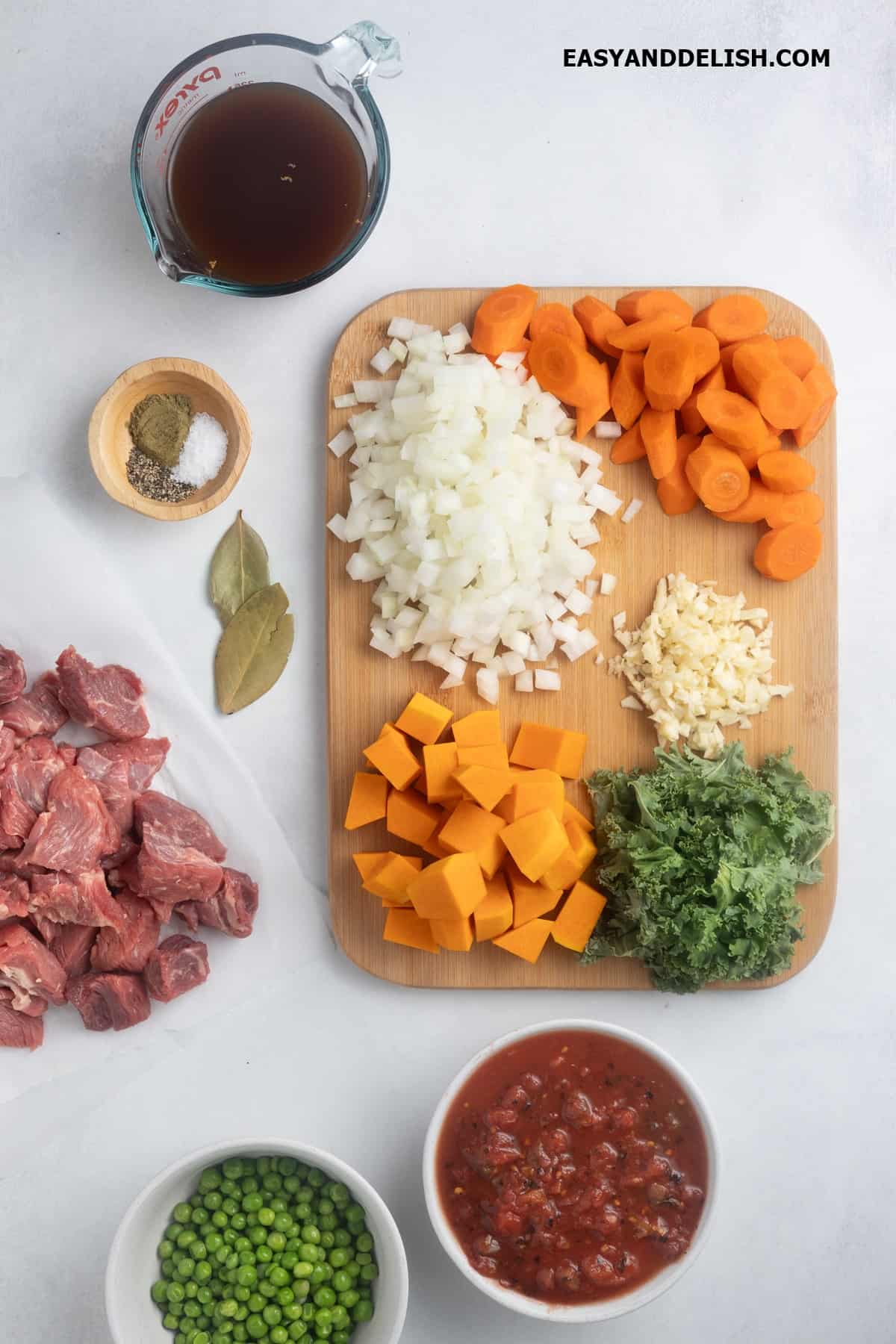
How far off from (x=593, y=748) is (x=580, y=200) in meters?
1.47

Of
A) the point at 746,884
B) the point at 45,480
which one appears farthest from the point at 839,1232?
the point at 45,480

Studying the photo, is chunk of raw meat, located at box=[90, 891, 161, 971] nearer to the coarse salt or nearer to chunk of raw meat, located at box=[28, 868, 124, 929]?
chunk of raw meat, located at box=[28, 868, 124, 929]

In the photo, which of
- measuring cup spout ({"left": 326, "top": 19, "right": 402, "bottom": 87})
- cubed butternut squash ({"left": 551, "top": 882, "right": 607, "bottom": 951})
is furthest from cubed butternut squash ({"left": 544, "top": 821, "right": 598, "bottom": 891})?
measuring cup spout ({"left": 326, "top": 19, "right": 402, "bottom": 87})

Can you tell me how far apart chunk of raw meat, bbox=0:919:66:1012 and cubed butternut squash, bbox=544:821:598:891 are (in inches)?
51.2

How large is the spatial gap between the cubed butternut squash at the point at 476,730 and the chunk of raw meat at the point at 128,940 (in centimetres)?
94

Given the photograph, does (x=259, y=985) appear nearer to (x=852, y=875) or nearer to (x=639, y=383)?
(x=852, y=875)

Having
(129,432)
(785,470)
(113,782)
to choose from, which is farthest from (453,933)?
(129,432)

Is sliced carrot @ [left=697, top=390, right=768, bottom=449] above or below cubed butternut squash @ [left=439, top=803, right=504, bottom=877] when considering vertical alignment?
above

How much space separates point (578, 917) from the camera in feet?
8.33

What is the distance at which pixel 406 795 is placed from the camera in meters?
2.60

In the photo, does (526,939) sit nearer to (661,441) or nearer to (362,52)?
(661,441)

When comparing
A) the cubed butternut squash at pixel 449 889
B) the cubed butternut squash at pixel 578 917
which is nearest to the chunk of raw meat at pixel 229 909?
the cubed butternut squash at pixel 449 889

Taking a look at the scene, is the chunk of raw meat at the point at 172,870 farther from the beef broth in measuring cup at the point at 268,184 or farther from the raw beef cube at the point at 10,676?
the beef broth in measuring cup at the point at 268,184

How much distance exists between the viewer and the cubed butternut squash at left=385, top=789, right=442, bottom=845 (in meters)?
2.56
